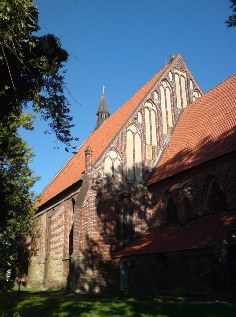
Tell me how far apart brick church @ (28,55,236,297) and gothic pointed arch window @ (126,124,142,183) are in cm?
6

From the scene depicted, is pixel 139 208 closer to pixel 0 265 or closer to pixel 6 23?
pixel 0 265

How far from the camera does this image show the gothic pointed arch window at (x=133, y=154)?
1919 cm

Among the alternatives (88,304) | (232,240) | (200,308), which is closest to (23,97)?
(88,304)

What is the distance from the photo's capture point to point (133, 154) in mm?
19594

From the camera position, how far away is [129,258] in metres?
16.4

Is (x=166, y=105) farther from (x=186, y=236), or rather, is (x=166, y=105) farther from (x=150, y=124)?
(x=186, y=236)

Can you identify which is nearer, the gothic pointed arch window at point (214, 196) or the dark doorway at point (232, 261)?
the dark doorway at point (232, 261)

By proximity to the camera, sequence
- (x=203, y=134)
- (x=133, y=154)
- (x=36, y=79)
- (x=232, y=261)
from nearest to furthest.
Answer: (x=36, y=79), (x=232, y=261), (x=203, y=134), (x=133, y=154)

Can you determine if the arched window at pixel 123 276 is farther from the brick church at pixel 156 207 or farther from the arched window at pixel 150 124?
the arched window at pixel 150 124

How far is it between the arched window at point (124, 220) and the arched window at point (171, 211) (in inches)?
80.0

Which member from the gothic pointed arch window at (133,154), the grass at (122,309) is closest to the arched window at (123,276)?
the gothic pointed arch window at (133,154)

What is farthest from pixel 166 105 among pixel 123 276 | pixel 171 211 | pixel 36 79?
pixel 36 79

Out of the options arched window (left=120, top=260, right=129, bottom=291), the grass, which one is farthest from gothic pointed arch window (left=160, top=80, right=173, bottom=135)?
the grass

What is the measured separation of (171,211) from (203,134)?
442 cm
